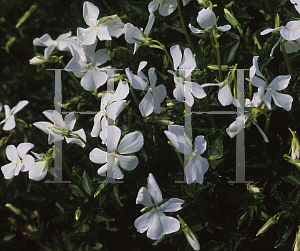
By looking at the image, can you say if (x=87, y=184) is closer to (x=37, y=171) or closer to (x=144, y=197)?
(x=37, y=171)

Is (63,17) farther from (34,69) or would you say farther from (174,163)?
(174,163)

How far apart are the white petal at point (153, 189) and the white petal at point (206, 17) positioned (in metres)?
0.69

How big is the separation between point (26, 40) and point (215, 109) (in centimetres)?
174

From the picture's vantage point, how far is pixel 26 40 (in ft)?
8.61

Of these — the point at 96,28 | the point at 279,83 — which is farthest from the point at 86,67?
the point at 279,83

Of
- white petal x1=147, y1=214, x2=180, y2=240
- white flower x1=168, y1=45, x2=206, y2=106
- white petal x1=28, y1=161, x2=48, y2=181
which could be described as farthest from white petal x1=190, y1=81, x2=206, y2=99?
white petal x1=28, y1=161, x2=48, y2=181

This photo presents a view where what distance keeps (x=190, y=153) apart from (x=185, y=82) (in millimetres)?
292

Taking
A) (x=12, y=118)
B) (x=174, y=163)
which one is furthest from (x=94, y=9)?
(x=174, y=163)

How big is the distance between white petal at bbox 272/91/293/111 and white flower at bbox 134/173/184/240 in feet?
1.89

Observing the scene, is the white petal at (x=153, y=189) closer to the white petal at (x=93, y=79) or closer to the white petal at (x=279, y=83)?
the white petal at (x=93, y=79)

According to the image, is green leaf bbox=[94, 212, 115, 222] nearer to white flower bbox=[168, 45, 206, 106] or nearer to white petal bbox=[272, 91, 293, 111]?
white flower bbox=[168, 45, 206, 106]

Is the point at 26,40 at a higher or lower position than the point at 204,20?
lower

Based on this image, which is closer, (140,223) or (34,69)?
(140,223)

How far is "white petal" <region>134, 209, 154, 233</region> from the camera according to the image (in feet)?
4.39
